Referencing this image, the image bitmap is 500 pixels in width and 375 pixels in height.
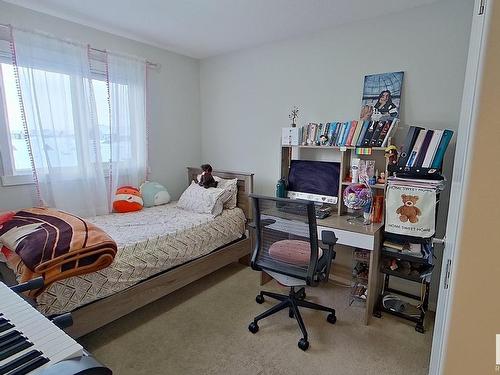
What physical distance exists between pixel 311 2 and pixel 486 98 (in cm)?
208

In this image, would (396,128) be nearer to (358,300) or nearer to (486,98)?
(358,300)

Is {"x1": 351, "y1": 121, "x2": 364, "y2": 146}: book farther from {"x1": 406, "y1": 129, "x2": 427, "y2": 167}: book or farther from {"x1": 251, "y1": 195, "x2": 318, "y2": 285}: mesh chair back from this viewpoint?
{"x1": 251, "y1": 195, "x2": 318, "y2": 285}: mesh chair back

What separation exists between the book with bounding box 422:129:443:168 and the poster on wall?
42cm

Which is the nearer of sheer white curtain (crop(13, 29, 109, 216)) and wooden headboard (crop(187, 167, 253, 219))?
sheer white curtain (crop(13, 29, 109, 216))

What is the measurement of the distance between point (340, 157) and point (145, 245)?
1897 mm

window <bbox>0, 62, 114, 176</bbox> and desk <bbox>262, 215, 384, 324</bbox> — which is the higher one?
window <bbox>0, 62, 114, 176</bbox>

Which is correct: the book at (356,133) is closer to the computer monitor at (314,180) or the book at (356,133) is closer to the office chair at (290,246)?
the computer monitor at (314,180)

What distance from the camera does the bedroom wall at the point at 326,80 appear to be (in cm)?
210

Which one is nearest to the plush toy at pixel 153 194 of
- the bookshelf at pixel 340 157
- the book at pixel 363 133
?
the bookshelf at pixel 340 157

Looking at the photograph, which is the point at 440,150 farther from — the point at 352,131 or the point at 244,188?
the point at 244,188

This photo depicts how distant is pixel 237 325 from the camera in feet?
6.82

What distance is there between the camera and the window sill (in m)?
2.27

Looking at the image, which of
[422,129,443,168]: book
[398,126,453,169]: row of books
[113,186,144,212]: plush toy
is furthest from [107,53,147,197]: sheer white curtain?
[422,129,443,168]: book

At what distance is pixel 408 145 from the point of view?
200 centimetres
